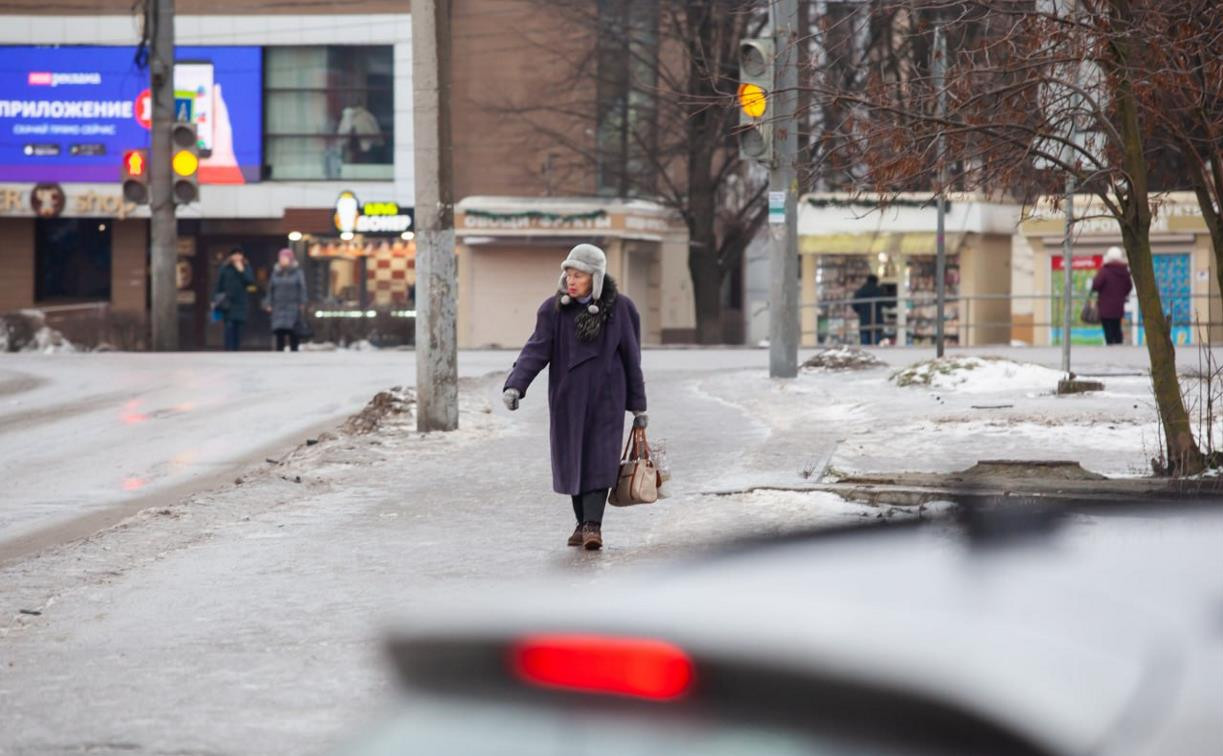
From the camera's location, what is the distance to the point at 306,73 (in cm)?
4991

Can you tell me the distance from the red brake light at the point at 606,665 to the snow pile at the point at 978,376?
16.1m

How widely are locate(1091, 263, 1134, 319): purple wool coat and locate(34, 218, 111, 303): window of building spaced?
29.4 meters

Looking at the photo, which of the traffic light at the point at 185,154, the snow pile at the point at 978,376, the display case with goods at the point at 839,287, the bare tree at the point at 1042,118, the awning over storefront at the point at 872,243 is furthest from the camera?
the display case with goods at the point at 839,287

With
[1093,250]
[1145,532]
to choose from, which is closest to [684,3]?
[1093,250]

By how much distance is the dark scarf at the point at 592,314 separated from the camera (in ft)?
30.3

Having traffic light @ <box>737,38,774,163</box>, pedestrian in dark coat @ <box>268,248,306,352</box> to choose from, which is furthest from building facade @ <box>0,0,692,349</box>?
traffic light @ <box>737,38,774,163</box>

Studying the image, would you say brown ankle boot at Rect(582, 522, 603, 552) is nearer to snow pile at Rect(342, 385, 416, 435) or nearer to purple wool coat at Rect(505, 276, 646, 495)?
purple wool coat at Rect(505, 276, 646, 495)

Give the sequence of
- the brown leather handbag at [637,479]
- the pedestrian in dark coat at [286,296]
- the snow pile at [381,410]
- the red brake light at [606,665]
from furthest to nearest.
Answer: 1. the pedestrian in dark coat at [286,296]
2. the snow pile at [381,410]
3. the brown leather handbag at [637,479]
4. the red brake light at [606,665]

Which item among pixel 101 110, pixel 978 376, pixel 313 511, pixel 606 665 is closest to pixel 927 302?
pixel 101 110

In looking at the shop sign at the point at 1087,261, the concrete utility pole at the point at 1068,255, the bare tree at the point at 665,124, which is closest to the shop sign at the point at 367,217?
the bare tree at the point at 665,124

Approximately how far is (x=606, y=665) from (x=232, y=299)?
32157mm

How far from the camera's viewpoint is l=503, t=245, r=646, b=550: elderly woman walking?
923 cm

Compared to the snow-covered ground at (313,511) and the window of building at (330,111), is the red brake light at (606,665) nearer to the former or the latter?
the snow-covered ground at (313,511)

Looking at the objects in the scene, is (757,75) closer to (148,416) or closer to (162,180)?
(148,416)
